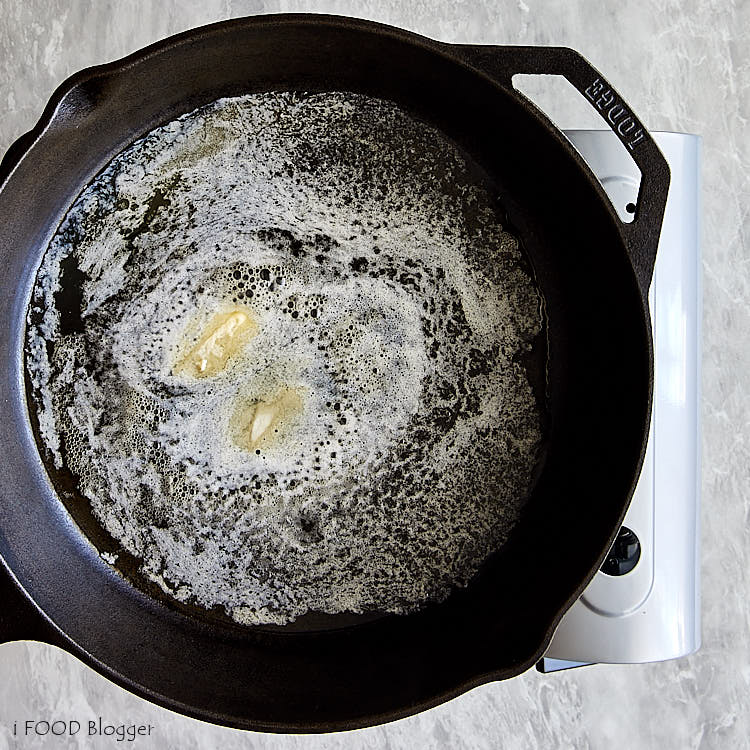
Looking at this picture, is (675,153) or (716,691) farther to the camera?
(716,691)

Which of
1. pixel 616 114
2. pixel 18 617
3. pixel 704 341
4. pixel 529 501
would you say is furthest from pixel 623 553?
pixel 18 617

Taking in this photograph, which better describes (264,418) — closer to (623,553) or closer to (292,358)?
(292,358)

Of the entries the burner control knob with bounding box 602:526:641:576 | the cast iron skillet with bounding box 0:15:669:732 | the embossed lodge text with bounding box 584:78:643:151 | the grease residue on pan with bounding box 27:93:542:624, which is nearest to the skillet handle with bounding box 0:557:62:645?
the cast iron skillet with bounding box 0:15:669:732

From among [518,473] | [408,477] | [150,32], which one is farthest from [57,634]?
[150,32]

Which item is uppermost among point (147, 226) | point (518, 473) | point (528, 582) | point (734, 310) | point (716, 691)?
point (147, 226)

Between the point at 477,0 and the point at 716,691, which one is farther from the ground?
the point at 477,0

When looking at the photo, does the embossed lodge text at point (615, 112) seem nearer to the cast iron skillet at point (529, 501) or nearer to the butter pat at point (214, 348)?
the cast iron skillet at point (529, 501)

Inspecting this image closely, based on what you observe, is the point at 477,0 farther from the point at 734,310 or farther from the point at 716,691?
the point at 716,691
